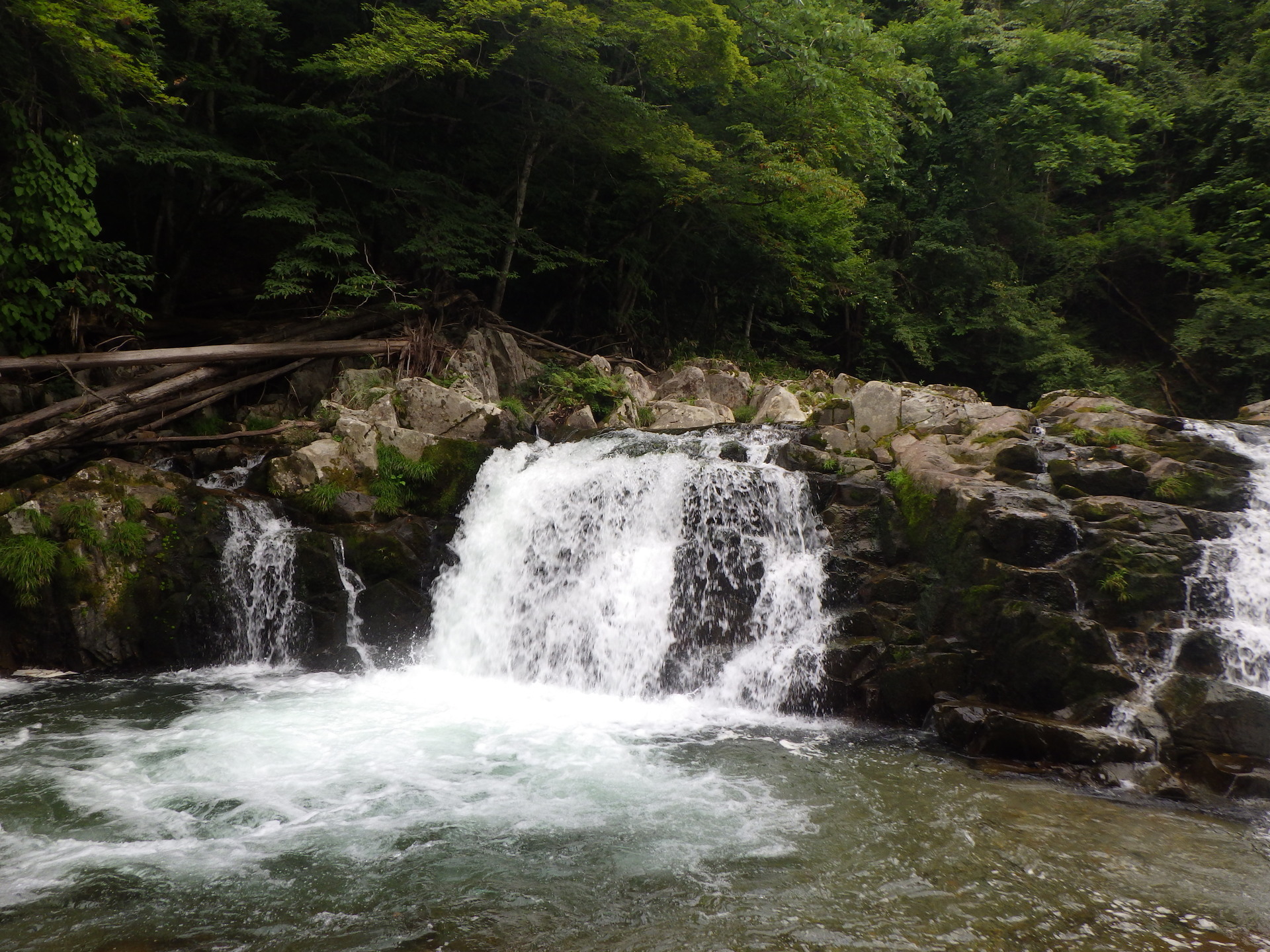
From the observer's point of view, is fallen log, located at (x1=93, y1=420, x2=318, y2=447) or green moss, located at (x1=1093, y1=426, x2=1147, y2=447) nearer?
green moss, located at (x1=1093, y1=426, x2=1147, y2=447)

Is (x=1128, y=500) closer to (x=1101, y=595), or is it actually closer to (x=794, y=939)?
(x=1101, y=595)

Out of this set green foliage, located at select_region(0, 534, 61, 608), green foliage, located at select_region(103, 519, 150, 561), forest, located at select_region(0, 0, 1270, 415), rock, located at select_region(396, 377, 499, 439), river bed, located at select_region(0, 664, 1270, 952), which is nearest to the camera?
river bed, located at select_region(0, 664, 1270, 952)

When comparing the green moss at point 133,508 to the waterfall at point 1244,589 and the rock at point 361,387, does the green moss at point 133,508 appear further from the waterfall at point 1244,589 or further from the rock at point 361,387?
the waterfall at point 1244,589

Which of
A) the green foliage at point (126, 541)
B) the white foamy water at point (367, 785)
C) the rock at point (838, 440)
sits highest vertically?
the rock at point (838, 440)

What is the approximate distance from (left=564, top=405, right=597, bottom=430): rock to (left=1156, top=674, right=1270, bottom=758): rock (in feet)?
28.1

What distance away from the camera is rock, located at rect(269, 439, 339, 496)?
960 centimetres

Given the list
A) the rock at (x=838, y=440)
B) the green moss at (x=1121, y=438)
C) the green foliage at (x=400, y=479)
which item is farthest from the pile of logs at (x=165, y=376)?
the green moss at (x=1121, y=438)

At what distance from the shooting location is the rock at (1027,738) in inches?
243

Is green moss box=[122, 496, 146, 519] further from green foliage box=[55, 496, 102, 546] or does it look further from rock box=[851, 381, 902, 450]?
rock box=[851, 381, 902, 450]

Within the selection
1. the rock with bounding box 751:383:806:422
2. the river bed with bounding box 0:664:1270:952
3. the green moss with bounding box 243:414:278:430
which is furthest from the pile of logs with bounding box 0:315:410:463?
the rock with bounding box 751:383:806:422

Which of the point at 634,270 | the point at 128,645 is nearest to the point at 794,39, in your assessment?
the point at 634,270

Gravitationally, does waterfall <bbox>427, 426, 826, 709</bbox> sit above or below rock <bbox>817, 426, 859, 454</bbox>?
below

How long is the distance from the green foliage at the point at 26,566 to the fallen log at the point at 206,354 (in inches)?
98.3

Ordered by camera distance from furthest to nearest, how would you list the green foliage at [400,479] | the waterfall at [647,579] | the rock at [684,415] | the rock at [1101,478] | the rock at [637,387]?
the rock at [637,387] < the rock at [684,415] < the green foliage at [400,479] < the waterfall at [647,579] < the rock at [1101,478]
